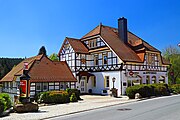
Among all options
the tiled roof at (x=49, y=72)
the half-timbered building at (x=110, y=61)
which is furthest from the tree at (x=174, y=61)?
the tiled roof at (x=49, y=72)

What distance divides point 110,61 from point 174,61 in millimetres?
22425

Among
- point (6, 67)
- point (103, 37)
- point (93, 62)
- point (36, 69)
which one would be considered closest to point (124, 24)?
point (103, 37)

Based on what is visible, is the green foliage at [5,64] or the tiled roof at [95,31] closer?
the tiled roof at [95,31]

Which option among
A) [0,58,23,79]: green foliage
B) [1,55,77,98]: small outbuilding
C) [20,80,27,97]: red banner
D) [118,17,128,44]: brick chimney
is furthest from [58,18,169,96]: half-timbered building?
[0,58,23,79]: green foliage

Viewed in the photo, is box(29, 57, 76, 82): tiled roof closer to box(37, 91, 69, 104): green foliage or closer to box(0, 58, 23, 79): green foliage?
box(37, 91, 69, 104): green foliage

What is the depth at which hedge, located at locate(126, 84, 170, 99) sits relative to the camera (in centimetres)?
2505

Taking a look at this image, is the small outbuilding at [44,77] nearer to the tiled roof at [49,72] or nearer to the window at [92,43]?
the tiled roof at [49,72]

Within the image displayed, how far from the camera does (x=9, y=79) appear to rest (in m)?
31.3

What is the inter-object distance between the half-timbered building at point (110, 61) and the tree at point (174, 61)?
37.6 feet

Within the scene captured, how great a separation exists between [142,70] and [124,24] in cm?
797

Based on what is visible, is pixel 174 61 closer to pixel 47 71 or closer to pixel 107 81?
pixel 107 81

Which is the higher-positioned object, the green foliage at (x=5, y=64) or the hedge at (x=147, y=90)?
the green foliage at (x=5, y=64)

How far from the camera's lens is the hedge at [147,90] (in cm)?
2505

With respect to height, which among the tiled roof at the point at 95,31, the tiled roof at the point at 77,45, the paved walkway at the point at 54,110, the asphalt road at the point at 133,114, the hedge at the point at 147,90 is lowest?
the paved walkway at the point at 54,110
